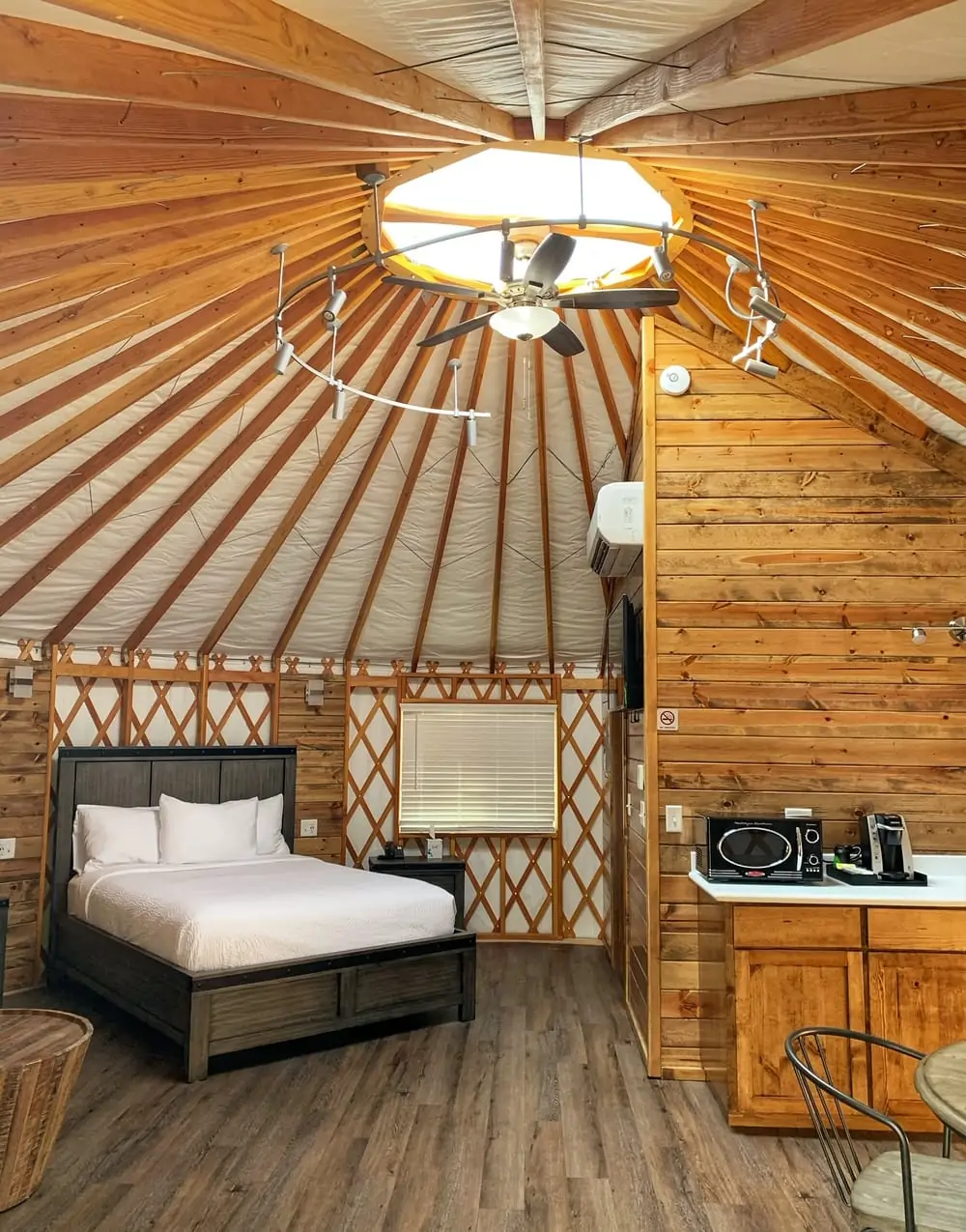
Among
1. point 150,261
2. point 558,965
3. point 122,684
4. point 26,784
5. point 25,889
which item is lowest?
point 558,965

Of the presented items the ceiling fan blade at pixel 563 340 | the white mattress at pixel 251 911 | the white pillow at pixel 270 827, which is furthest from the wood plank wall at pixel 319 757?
the ceiling fan blade at pixel 563 340

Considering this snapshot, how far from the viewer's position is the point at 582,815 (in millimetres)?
7016

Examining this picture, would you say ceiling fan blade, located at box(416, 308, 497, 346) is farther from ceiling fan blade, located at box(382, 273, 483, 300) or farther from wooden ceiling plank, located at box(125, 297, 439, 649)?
wooden ceiling plank, located at box(125, 297, 439, 649)

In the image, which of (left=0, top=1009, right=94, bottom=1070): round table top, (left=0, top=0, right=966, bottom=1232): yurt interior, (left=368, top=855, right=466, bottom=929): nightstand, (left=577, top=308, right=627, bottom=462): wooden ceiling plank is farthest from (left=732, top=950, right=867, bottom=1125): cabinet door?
(left=368, top=855, right=466, bottom=929): nightstand

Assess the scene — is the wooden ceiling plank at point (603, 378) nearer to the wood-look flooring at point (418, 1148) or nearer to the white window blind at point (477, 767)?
the white window blind at point (477, 767)

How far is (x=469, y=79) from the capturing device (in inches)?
95.0

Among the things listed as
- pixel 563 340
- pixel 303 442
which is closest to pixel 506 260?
pixel 563 340

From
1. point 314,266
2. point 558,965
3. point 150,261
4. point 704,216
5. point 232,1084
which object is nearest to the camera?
point 150,261

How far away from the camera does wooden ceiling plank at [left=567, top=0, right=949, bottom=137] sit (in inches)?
73.3

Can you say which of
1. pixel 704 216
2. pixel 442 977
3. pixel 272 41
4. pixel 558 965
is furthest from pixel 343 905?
pixel 272 41

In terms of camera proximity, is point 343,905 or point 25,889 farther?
point 25,889

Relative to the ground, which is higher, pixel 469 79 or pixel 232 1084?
pixel 469 79

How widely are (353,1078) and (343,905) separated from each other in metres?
0.78

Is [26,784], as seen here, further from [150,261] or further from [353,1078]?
[150,261]
